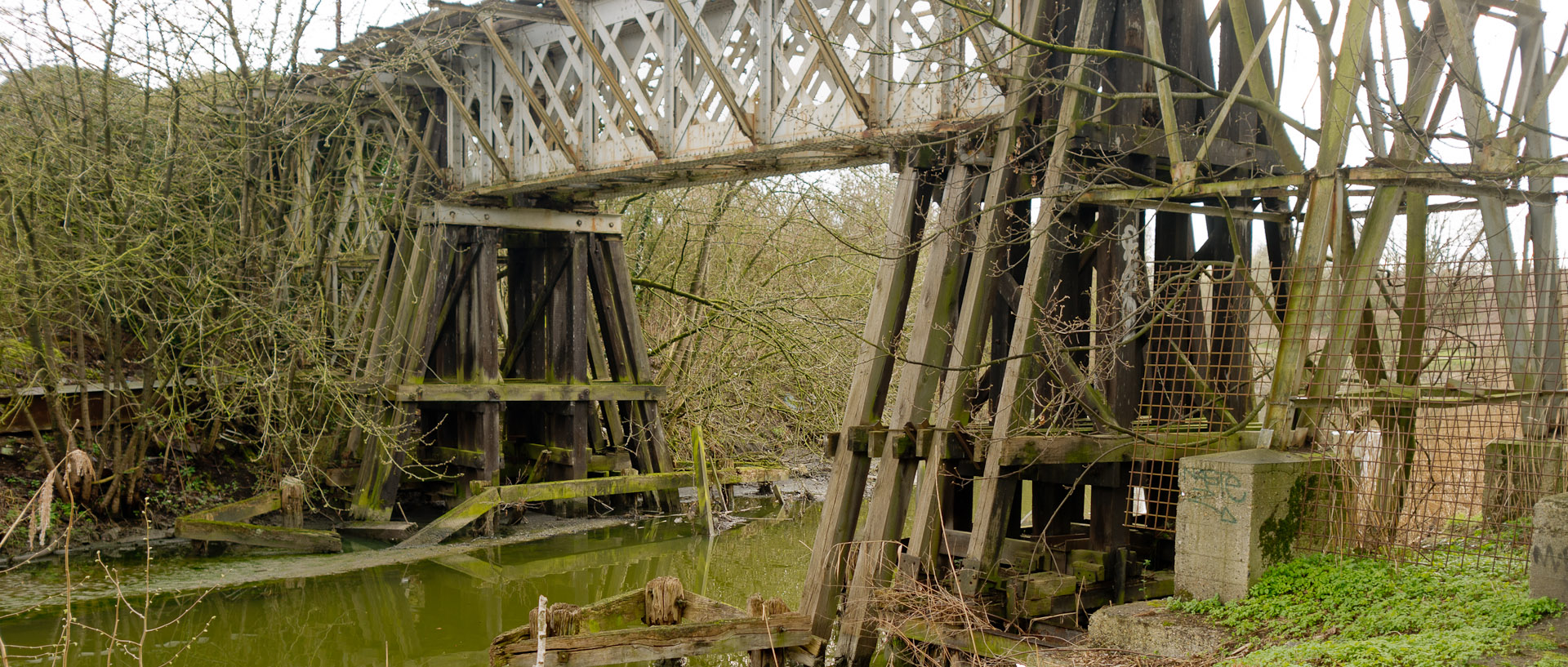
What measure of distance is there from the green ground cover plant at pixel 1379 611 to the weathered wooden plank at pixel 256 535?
793cm

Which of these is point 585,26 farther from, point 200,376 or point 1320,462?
point 1320,462

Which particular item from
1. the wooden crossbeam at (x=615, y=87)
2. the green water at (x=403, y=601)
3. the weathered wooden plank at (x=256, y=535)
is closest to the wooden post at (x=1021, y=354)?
the green water at (x=403, y=601)

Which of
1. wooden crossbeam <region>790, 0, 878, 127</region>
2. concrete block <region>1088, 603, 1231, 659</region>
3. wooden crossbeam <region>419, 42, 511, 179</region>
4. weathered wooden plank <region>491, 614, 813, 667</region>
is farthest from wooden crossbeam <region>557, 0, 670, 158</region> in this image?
concrete block <region>1088, 603, 1231, 659</region>

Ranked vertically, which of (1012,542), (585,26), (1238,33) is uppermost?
(585,26)

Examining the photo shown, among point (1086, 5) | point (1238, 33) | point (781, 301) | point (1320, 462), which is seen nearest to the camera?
point (1320, 462)

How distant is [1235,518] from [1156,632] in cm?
62

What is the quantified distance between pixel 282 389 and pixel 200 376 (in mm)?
703

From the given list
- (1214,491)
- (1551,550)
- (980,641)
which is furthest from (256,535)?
(1551,550)

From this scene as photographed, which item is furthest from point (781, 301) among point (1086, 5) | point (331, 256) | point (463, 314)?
point (1086, 5)

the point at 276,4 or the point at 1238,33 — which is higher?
the point at 276,4

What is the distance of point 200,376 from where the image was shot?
1122 centimetres

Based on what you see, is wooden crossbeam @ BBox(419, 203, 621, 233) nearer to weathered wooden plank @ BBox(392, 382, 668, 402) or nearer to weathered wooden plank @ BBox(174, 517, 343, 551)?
weathered wooden plank @ BBox(392, 382, 668, 402)

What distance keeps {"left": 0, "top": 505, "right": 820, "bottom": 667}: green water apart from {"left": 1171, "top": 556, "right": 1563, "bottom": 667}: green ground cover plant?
5.21m

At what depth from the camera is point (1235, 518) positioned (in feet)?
18.2
